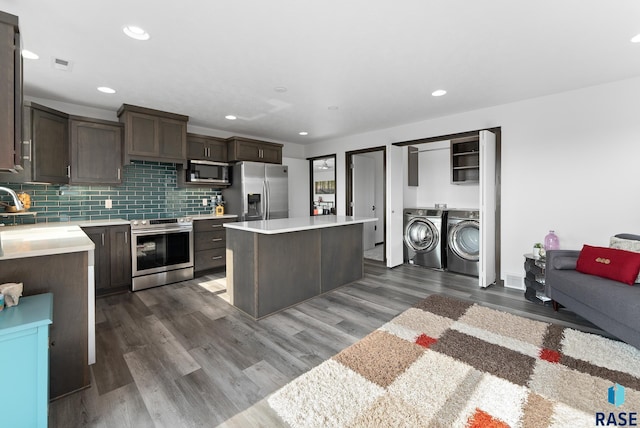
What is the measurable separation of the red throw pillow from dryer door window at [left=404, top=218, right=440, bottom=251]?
2109mm

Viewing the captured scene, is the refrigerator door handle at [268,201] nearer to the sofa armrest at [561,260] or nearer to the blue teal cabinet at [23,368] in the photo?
the blue teal cabinet at [23,368]

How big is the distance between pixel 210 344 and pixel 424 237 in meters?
3.83

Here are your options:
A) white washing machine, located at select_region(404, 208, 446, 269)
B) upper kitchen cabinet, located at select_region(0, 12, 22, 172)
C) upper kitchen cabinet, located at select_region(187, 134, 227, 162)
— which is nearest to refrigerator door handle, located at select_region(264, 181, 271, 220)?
upper kitchen cabinet, located at select_region(187, 134, 227, 162)

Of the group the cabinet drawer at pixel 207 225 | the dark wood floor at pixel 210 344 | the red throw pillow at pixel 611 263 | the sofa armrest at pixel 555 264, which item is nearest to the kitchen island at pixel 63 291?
the dark wood floor at pixel 210 344

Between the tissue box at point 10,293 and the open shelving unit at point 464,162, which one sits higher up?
the open shelving unit at point 464,162

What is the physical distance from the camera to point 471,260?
4410mm

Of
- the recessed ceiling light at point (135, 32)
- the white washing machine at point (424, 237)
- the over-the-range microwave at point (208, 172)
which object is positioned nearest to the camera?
the recessed ceiling light at point (135, 32)

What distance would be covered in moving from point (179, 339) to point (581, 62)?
4428 millimetres

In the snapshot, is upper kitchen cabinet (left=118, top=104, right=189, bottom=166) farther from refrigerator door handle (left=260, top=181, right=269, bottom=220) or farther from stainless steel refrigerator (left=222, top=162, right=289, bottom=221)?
refrigerator door handle (left=260, top=181, right=269, bottom=220)

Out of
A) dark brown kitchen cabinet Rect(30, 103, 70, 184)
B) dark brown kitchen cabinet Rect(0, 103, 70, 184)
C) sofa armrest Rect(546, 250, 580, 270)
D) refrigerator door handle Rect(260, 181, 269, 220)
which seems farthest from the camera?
refrigerator door handle Rect(260, 181, 269, 220)

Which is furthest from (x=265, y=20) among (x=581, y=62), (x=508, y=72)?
(x=581, y=62)

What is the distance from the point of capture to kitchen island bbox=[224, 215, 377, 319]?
2.88 metres

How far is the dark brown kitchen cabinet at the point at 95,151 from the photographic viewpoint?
361 centimetres

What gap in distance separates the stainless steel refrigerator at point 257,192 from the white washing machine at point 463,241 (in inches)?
116
